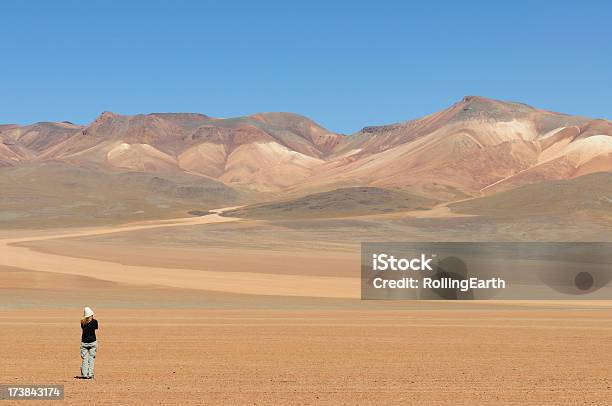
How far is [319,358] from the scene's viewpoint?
69.8 feet

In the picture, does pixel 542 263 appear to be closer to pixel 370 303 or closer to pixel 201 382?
pixel 370 303

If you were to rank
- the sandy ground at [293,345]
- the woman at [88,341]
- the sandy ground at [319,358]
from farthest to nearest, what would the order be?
the sandy ground at [293,345]
the sandy ground at [319,358]
the woman at [88,341]

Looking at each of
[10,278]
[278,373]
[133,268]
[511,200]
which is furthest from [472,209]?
[278,373]

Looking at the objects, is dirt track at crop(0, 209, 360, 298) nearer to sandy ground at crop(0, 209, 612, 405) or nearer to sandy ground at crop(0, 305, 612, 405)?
sandy ground at crop(0, 209, 612, 405)

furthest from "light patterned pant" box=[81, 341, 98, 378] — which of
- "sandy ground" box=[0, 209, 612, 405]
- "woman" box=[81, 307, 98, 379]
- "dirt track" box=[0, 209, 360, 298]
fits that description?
"dirt track" box=[0, 209, 360, 298]

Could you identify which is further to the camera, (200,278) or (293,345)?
(200,278)

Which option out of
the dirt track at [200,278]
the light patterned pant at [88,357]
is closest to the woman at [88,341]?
the light patterned pant at [88,357]

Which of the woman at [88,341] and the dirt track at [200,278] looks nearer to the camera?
the woman at [88,341]

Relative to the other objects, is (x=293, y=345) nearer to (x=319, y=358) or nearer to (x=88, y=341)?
(x=319, y=358)

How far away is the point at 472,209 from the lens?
489ft

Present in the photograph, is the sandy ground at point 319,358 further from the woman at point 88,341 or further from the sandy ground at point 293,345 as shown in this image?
the woman at point 88,341

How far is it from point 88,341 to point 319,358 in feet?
21.4

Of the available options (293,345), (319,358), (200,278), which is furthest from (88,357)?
(200,278)

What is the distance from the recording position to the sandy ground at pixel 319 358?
16328mm
